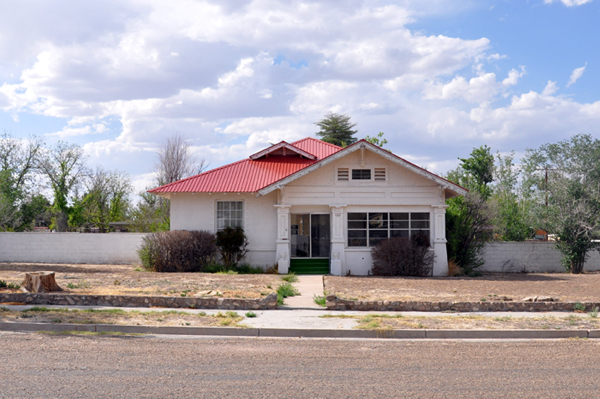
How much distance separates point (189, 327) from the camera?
33.4 ft

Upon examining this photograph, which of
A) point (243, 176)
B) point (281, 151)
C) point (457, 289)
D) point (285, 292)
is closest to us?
point (285, 292)

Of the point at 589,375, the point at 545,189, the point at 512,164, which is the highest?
the point at 512,164

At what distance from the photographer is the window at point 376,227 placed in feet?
71.5

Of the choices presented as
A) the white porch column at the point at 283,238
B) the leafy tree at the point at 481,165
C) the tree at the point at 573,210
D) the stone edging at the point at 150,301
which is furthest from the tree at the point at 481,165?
the stone edging at the point at 150,301

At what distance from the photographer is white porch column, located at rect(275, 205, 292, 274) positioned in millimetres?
21219

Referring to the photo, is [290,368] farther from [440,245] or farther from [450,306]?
[440,245]

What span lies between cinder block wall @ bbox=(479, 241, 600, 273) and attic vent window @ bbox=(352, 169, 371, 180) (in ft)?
22.7

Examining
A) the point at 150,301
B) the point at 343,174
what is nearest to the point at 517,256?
the point at 343,174

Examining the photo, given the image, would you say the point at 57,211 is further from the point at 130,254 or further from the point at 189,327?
the point at 189,327

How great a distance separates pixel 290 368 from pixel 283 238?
1411 centimetres

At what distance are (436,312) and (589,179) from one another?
16572mm

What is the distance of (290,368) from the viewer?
294 inches

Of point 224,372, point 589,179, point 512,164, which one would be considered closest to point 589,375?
point 224,372

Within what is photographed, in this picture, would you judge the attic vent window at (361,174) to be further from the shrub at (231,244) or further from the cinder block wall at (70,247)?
the cinder block wall at (70,247)
